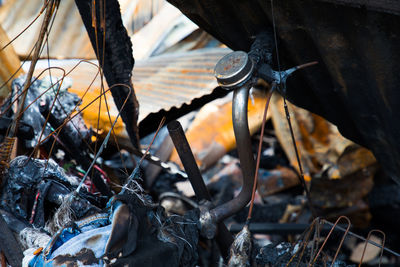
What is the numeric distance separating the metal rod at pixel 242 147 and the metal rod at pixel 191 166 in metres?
0.09

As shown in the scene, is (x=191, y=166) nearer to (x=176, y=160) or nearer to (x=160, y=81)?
(x=176, y=160)

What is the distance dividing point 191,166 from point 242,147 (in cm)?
33

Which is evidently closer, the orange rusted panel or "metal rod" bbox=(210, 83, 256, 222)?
"metal rod" bbox=(210, 83, 256, 222)

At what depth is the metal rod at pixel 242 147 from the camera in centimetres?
171

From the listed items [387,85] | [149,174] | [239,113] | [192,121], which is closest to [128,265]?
[239,113]

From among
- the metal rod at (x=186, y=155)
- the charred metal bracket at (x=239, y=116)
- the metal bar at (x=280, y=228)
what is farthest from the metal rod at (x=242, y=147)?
the metal bar at (x=280, y=228)

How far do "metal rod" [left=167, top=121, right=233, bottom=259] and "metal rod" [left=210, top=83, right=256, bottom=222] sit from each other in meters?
0.09

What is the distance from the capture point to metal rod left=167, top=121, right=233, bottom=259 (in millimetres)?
1871

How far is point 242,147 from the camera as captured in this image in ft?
5.72

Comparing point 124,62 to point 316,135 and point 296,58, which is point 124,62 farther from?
point 316,135

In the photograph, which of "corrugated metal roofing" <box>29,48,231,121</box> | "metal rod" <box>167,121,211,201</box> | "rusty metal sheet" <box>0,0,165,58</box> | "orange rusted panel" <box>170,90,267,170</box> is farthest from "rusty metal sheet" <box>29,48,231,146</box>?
"metal rod" <box>167,121,211,201</box>

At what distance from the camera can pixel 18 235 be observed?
1.88 metres

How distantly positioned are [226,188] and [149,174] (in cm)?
86

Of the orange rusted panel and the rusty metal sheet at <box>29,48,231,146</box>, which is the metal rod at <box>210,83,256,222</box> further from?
the orange rusted panel
